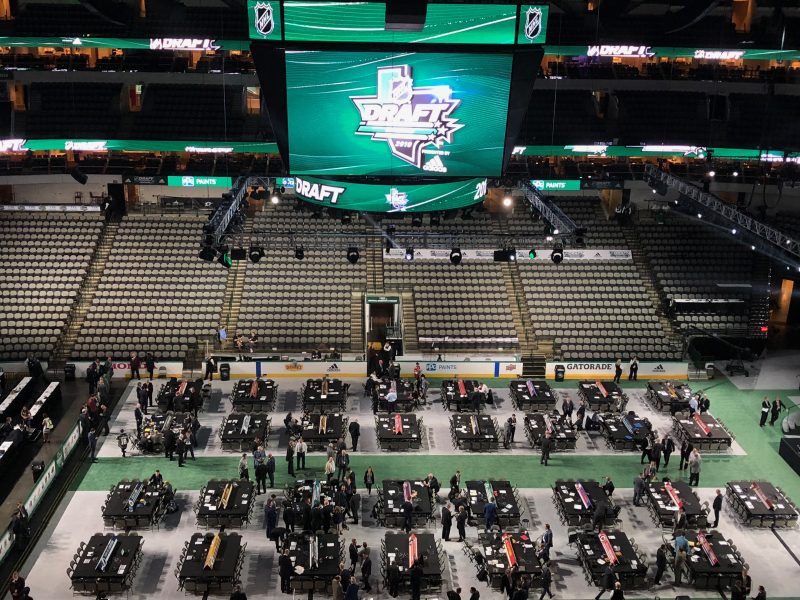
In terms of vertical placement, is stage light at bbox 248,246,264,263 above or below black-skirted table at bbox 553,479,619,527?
above

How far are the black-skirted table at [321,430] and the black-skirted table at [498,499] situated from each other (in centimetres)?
512

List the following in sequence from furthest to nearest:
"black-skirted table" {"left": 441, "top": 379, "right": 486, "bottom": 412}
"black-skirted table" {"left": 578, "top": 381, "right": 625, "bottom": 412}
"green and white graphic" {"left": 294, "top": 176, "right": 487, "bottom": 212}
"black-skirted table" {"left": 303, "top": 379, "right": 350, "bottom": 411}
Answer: "black-skirted table" {"left": 578, "top": 381, "right": 625, "bottom": 412}, "black-skirted table" {"left": 441, "top": 379, "right": 486, "bottom": 412}, "black-skirted table" {"left": 303, "top": 379, "right": 350, "bottom": 411}, "green and white graphic" {"left": 294, "top": 176, "right": 487, "bottom": 212}

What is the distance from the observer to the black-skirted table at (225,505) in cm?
2347

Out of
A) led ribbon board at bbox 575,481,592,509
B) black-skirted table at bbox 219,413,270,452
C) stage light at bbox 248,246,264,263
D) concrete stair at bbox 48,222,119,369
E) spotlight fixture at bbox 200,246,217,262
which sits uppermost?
spotlight fixture at bbox 200,246,217,262

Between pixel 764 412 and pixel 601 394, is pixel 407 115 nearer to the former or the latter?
pixel 601 394

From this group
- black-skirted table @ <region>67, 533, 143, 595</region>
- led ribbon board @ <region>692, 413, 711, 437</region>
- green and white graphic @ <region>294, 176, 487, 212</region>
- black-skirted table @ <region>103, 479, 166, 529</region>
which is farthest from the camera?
led ribbon board @ <region>692, 413, 711, 437</region>

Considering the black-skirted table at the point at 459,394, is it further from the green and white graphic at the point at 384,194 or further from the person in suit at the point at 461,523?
the green and white graphic at the point at 384,194

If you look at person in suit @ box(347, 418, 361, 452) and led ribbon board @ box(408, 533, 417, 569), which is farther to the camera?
person in suit @ box(347, 418, 361, 452)

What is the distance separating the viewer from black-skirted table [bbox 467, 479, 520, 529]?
78.0 ft

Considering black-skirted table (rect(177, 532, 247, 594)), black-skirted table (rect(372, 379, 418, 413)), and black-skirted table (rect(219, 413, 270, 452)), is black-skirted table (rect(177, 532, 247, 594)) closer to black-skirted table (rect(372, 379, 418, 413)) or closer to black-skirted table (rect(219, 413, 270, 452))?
black-skirted table (rect(219, 413, 270, 452))

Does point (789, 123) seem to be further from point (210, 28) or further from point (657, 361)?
point (210, 28)

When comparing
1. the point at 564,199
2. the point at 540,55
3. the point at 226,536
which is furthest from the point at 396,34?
the point at 564,199

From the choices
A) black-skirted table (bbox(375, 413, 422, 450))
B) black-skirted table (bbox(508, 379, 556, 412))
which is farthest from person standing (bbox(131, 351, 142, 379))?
black-skirted table (bbox(508, 379, 556, 412))

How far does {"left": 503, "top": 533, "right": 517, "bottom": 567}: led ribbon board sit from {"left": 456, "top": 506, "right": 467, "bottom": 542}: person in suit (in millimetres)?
1193
